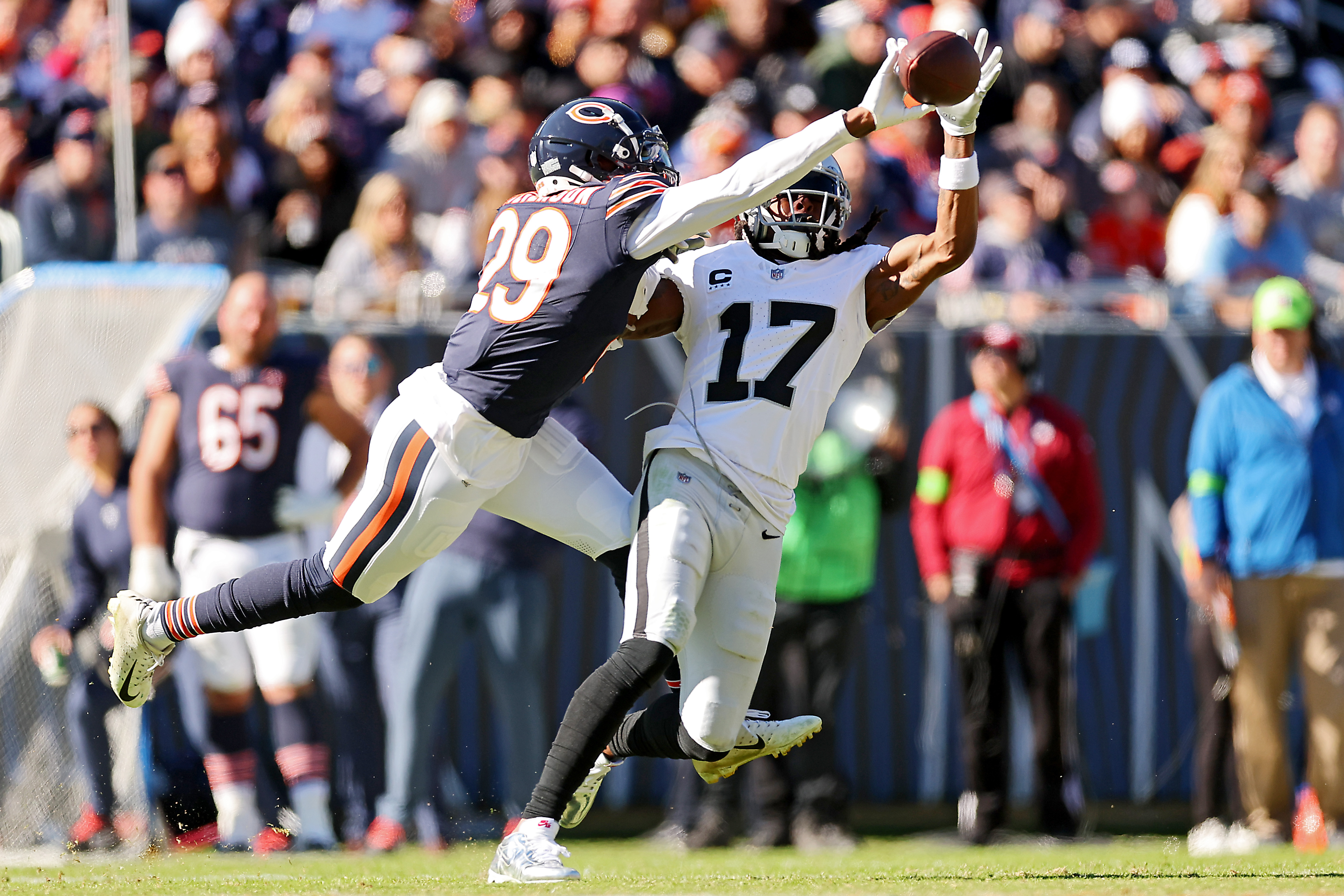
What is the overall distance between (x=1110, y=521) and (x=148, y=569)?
448cm

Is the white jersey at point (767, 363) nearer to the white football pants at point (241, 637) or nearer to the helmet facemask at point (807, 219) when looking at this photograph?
the helmet facemask at point (807, 219)

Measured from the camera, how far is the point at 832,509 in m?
7.68

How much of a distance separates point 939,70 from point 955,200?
44cm

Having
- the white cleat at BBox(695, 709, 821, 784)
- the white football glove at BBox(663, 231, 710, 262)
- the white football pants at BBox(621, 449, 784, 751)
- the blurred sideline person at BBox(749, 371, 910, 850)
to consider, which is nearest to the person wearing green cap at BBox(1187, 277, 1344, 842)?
the blurred sideline person at BBox(749, 371, 910, 850)

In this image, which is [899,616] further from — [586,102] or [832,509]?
[586,102]

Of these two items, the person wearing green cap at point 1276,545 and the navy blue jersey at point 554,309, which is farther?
the person wearing green cap at point 1276,545

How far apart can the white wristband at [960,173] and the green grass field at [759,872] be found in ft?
6.48

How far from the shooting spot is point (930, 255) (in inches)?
198

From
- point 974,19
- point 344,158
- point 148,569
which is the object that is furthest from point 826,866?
point 974,19

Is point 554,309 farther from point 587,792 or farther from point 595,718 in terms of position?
A: point 587,792

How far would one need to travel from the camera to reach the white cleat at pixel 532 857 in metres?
4.77

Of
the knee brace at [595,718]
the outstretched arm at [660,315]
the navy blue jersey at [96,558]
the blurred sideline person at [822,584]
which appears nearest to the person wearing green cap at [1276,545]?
the blurred sideline person at [822,584]

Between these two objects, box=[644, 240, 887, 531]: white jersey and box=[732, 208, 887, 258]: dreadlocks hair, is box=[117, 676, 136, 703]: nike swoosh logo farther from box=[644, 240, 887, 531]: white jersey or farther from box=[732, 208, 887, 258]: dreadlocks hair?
box=[732, 208, 887, 258]: dreadlocks hair

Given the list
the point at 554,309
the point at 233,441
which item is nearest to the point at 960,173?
the point at 554,309
